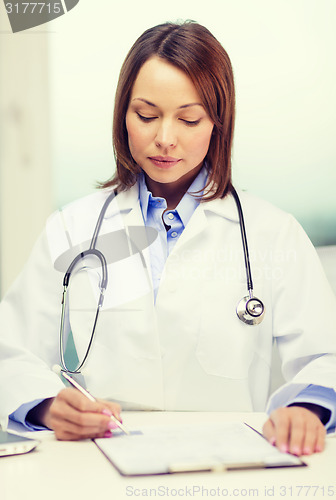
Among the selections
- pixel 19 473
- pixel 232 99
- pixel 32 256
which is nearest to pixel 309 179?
pixel 232 99

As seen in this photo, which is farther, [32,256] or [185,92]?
[32,256]

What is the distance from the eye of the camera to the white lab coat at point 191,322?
861 millimetres

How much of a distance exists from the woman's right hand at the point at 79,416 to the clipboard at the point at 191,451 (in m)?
0.02

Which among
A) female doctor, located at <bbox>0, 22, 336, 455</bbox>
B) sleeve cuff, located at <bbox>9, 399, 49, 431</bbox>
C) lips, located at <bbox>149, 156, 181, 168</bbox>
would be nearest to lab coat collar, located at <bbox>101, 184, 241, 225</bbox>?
female doctor, located at <bbox>0, 22, 336, 455</bbox>

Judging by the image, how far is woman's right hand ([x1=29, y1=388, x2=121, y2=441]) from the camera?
0.64 m

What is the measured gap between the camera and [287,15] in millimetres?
1023

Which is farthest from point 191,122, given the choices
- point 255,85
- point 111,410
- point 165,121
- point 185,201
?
point 111,410

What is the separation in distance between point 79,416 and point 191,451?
0.14 metres

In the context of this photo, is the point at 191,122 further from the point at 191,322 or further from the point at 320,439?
the point at 320,439

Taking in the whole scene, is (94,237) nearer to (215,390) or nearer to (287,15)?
(215,390)

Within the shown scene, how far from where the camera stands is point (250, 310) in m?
0.81

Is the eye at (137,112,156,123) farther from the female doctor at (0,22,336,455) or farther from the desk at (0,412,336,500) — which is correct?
the desk at (0,412,336,500)

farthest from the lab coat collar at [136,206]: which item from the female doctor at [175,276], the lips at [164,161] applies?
the lips at [164,161]

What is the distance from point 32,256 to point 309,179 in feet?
1.67
